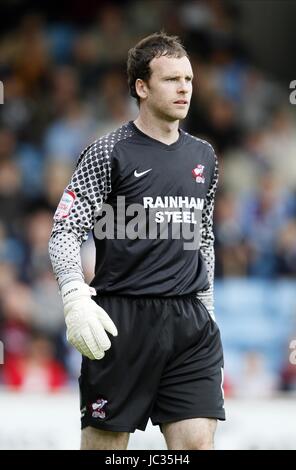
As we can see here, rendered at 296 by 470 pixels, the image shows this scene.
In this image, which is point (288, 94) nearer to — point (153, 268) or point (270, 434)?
point (270, 434)

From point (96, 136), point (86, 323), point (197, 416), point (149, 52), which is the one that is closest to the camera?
point (86, 323)

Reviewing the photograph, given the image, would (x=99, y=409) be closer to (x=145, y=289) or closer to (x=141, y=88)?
(x=145, y=289)

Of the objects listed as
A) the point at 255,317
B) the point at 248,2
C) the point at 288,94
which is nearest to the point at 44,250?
the point at 255,317

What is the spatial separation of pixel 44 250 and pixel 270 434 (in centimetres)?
324

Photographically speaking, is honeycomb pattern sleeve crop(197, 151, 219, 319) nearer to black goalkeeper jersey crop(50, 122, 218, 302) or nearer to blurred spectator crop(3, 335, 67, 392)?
black goalkeeper jersey crop(50, 122, 218, 302)

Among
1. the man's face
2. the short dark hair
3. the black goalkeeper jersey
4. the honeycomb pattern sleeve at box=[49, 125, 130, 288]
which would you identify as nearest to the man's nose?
the man's face

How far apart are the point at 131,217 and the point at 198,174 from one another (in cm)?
44

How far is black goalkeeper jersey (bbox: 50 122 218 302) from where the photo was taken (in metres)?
5.36

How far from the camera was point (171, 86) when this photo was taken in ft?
17.8

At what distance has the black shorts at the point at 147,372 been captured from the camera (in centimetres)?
534

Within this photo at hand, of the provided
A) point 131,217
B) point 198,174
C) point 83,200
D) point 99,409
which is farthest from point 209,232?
point 99,409

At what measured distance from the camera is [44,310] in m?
10.2

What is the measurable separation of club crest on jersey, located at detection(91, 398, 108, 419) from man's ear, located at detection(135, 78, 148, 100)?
1522mm

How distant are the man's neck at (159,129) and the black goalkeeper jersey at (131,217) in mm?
81
